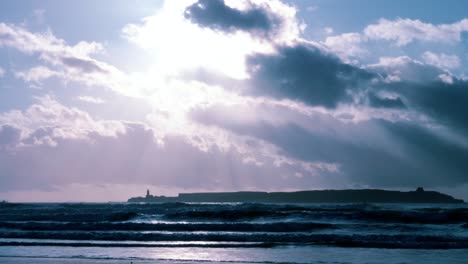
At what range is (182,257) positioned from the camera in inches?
705

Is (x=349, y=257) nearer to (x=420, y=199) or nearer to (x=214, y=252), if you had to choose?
(x=214, y=252)

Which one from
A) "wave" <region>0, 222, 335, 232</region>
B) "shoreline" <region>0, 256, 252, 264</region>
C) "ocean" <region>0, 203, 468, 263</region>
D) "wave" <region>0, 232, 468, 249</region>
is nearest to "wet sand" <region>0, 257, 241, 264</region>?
"shoreline" <region>0, 256, 252, 264</region>

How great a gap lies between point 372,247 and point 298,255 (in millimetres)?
4165

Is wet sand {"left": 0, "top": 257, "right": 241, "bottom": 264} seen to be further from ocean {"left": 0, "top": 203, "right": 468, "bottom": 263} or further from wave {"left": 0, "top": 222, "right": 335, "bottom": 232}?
wave {"left": 0, "top": 222, "right": 335, "bottom": 232}

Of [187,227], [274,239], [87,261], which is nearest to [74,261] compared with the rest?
[87,261]

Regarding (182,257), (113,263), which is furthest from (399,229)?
(113,263)

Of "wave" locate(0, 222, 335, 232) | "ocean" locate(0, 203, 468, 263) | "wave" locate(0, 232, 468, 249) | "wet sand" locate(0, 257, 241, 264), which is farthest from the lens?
"wave" locate(0, 222, 335, 232)

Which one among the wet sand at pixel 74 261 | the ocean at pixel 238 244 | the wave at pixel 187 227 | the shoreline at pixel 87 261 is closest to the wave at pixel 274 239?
the ocean at pixel 238 244

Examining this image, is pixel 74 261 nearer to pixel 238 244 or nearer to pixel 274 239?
pixel 238 244

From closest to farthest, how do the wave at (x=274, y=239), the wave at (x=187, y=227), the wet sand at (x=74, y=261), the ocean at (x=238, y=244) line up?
1. the wet sand at (x=74, y=261)
2. the ocean at (x=238, y=244)
3. the wave at (x=274, y=239)
4. the wave at (x=187, y=227)

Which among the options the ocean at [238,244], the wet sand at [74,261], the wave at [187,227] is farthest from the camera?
the wave at [187,227]

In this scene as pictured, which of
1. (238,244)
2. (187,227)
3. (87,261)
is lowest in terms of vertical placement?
(87,261)

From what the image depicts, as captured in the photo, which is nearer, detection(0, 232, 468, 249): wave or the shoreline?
the shoreline

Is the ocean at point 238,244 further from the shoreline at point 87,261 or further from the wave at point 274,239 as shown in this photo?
the shoreline at point 87,261
